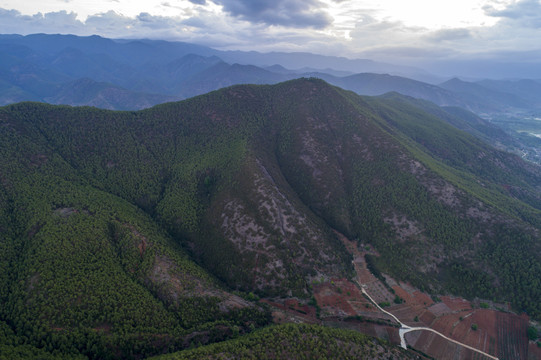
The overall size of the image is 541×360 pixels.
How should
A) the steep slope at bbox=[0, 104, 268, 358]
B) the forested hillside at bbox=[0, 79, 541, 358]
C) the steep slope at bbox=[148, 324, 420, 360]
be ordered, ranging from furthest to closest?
1. the forested hillside at bbox=[0, 79, 541, 358]
2. the steep slope at bbox=[0, 104, 268, 358]
3. the steep slope at bbox=[148, 324, 420, 360]

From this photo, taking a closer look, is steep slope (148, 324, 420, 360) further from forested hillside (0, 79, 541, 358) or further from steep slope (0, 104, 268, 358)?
steep slope (0, 104, 268, 358)

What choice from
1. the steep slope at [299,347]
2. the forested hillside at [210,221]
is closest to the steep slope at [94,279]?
the forested hillside at [210,221]

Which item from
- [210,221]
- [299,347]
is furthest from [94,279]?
[299,347]

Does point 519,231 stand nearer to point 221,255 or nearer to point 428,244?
point 428,244

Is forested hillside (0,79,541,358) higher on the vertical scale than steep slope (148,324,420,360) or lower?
higher

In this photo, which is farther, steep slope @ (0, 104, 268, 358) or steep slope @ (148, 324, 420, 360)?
steep slope @ (0, 104, 268, 358)

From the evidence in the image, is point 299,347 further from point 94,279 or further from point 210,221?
point 210,221

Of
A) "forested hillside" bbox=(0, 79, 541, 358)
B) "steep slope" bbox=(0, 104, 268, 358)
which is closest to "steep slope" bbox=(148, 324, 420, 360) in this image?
"forested hillside" bbox=(0, 79, 541, 358)

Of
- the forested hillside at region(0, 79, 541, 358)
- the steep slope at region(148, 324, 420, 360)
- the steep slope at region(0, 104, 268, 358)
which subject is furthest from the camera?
the forested hillside at region(0, 79, 541, 358)

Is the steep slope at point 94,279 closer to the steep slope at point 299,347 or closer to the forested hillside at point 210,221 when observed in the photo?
the forested hillside at point 210,221
